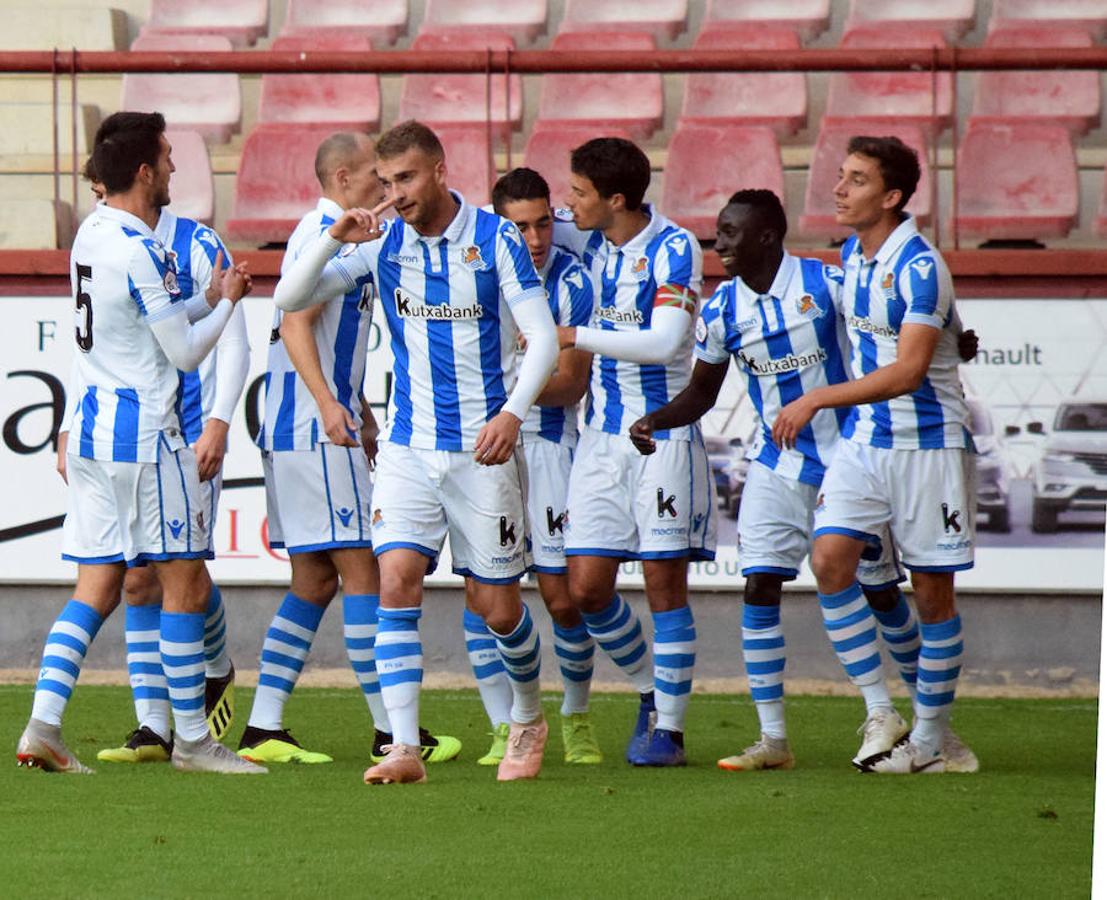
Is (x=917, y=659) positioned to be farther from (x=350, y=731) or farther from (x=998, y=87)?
(x=998, y=87)

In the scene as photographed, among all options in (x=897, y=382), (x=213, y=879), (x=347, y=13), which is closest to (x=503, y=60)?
(x=347, y=13)

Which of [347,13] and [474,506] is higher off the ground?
[347,13]

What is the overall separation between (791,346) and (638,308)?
54 cm

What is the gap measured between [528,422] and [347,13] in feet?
20.9

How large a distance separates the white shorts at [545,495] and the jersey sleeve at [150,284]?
157 cm

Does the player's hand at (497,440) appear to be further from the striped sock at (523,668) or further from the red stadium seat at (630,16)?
the red stadium seat at (630,16)

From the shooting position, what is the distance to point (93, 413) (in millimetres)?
6336

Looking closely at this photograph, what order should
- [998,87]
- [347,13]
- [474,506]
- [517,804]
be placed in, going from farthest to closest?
[347,13], [998,87], [474,506], [517,804]

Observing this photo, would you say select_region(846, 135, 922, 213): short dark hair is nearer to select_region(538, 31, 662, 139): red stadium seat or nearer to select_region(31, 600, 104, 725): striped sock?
select_region(31, 600, 104, 725): striped sock

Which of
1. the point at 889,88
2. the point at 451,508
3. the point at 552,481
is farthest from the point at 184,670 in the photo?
the point at 889,88

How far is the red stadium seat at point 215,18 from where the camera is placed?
42.6 ft

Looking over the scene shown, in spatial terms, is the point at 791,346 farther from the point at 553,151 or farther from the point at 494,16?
the point at 494,16

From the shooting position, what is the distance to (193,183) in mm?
11195

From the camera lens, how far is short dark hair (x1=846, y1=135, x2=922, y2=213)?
6.71m
